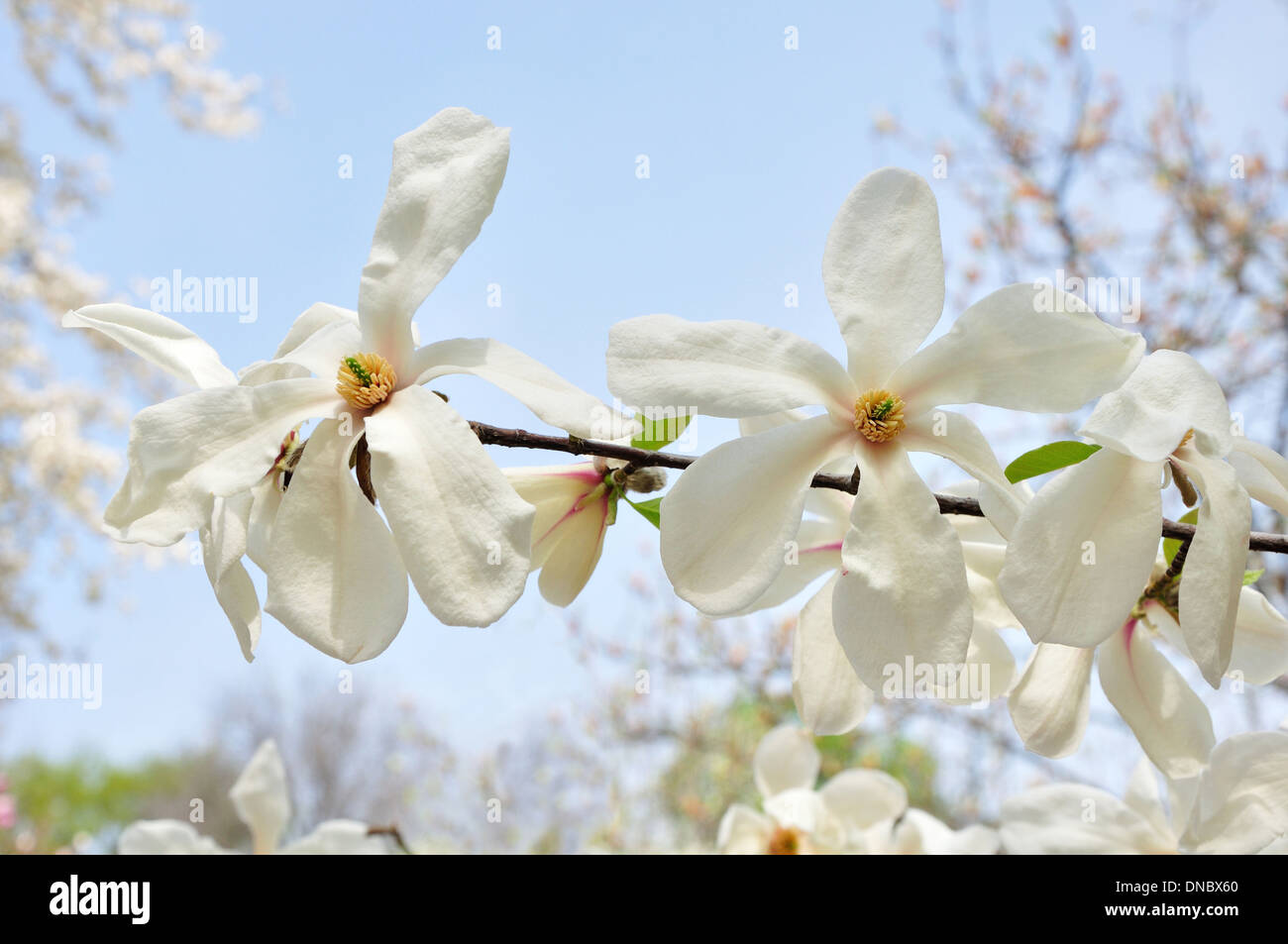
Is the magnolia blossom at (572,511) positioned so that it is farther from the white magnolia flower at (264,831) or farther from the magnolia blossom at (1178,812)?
the magnolia blossom at (1178,812)

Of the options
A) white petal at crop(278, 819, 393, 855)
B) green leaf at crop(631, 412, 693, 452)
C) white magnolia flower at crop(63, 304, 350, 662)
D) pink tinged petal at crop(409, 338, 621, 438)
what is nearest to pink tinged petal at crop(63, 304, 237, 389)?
white magnolia flower at crop(63, 304, 350, 662)

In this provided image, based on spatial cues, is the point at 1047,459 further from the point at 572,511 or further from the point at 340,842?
the point at 340,842

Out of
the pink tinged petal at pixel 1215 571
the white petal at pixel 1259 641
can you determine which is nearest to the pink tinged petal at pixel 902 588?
the pink tinged petal at pixel 1215 571

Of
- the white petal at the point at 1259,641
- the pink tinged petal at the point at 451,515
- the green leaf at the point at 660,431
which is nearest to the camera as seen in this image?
the pink tinged petal at the point at 451,515

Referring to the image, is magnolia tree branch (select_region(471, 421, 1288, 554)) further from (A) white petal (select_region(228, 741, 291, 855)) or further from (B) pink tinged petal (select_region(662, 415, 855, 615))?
(A) white petal (select_region(228, 741, 291, 855))
